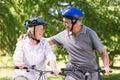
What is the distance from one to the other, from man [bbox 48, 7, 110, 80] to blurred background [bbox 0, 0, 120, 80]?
20.9 ft

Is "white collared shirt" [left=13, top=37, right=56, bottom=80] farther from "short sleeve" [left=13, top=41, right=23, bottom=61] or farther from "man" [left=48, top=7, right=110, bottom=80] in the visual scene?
"man" [left=48, top=7, right=110, bottom=80]

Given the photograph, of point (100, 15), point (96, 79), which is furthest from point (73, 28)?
point (100, 15)

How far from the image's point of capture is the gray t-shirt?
508 centimetres

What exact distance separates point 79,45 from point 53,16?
372 inches

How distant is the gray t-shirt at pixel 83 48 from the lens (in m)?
5.08

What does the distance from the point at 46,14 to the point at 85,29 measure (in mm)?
8813

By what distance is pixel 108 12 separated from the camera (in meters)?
15.9

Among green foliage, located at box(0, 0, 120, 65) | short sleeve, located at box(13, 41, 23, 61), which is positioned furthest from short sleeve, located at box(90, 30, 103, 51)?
green foliage, located at box(0, 0, 120, 65)

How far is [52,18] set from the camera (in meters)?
14.5

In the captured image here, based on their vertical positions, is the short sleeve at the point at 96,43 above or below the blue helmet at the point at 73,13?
below

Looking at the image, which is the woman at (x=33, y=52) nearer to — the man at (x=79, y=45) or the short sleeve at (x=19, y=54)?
the short sleeve at (x=19, y=54)

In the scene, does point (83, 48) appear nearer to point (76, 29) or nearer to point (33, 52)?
point (76, 29)

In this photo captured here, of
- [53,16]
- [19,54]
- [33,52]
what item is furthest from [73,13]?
[53,16]

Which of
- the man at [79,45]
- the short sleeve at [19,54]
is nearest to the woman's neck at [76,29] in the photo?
the man at [79,45]
